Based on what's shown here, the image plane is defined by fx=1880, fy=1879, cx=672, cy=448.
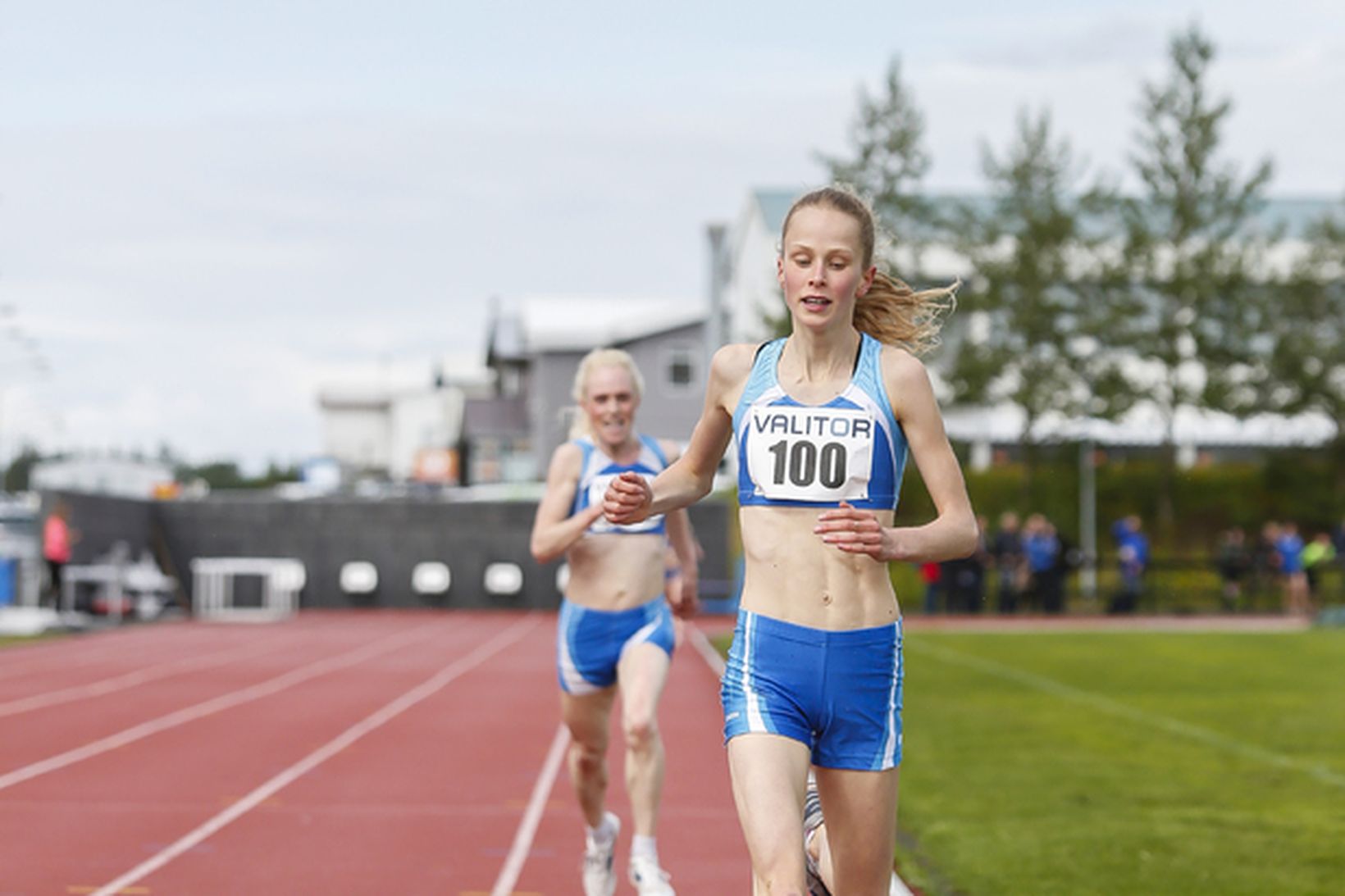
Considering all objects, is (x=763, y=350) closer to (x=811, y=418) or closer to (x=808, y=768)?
(x=811, y=418)

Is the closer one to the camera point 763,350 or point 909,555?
point 909,555

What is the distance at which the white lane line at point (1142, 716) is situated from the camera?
11.8 m

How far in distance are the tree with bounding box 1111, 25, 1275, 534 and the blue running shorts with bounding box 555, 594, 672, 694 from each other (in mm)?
40520

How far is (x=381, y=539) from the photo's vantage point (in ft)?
127

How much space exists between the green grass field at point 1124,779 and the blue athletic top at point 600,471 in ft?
6.69

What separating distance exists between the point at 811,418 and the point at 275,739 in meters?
9.68

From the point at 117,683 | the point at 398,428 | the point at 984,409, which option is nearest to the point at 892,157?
the point at 984,409

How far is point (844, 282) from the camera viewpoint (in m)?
4.33

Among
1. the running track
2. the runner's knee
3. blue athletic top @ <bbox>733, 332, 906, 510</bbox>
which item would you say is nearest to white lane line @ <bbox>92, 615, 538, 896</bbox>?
the running track

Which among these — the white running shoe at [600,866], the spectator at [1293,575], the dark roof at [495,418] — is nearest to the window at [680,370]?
the dark roof at [495,418]

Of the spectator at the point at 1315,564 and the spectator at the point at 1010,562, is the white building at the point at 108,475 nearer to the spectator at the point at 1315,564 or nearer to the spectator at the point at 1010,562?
the spectator at the point at 1010,562

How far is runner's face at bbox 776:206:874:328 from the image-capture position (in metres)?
4.30

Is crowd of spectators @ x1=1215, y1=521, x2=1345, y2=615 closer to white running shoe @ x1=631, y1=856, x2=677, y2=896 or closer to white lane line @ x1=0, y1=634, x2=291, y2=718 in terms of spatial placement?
white lane line @ x1=0, y1=634, x2=291, y2=718

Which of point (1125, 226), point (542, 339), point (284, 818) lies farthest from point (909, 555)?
point (542, 339)
